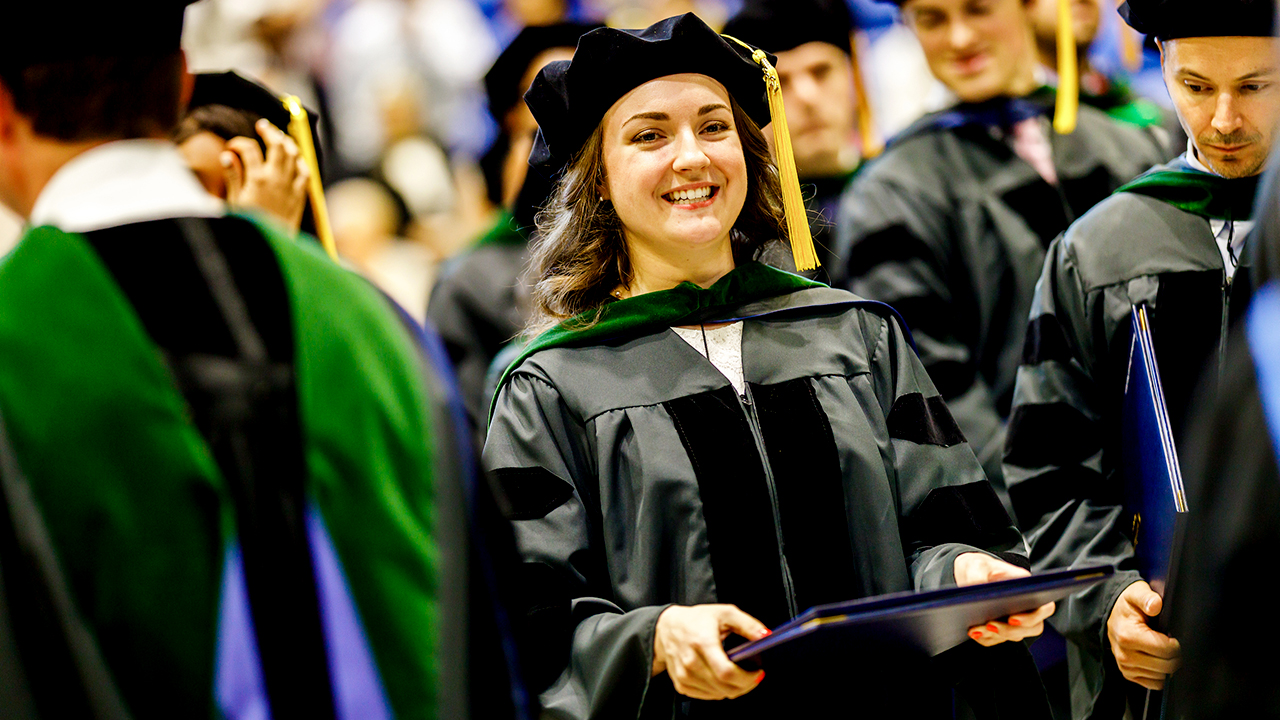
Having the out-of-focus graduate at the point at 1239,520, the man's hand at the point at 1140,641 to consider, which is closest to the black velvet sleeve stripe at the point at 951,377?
the man's hand at the point at 1140,641

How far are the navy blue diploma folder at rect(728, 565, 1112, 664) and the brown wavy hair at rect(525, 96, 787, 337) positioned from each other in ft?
3.04

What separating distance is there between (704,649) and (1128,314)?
50.0 inches

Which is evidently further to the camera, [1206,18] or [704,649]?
[1206,18]

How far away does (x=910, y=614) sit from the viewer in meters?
1.94

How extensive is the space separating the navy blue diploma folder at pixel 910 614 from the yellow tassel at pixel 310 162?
1653 mm

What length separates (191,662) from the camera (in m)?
1.71

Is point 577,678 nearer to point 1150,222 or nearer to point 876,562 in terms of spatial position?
point 876,562

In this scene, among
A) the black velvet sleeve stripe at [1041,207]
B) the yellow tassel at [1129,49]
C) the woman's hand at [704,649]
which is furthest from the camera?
the yellow tassel at [1129,49]

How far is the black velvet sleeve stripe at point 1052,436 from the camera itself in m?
2.87

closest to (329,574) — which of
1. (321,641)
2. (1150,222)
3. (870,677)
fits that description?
(321,641)

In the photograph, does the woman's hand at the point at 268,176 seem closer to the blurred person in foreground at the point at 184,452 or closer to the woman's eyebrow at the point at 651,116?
the woman's eyebrow at the point at 651,116

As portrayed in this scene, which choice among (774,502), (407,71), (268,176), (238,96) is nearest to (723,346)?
(774,502)

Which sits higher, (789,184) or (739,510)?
(789,184)

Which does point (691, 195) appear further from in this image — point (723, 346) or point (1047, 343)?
point (1047, 343)
